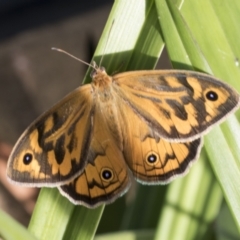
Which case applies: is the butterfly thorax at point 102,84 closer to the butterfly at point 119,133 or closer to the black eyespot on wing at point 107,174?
the butterfly at point 119,133

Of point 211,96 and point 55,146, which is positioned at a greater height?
point 211,96

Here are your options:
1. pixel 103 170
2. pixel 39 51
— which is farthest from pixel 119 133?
pixel 39 51

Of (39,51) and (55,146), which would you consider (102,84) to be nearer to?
(55,146)

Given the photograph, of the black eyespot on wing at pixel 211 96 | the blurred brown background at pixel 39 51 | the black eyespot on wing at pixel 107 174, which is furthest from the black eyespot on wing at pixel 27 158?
the blurred brown background at pixel 39 51

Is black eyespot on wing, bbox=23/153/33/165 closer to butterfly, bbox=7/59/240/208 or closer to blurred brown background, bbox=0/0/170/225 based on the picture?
butterfly, bbox=7/59/240/208

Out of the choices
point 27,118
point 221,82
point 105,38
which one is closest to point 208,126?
point 221,82

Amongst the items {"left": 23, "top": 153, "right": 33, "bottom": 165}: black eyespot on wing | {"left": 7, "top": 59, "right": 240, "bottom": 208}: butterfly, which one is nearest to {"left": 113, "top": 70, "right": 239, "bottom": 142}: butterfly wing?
{"left": 7, "top": 59, "right": 240, "bottom": 208}: butterfly

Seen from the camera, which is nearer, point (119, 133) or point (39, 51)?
point (119, 133)
